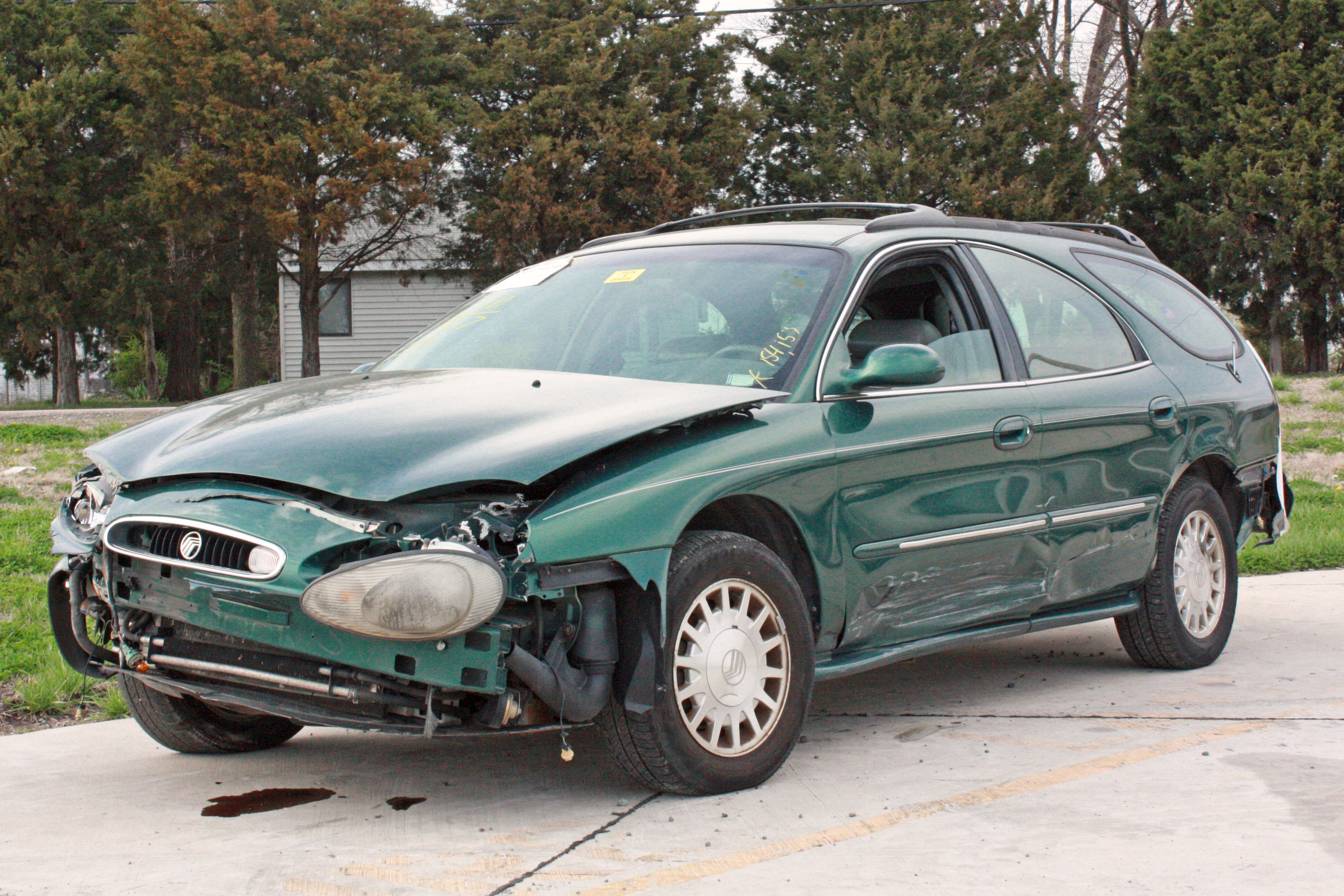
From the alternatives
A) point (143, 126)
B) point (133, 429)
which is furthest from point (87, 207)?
point (133, 429)

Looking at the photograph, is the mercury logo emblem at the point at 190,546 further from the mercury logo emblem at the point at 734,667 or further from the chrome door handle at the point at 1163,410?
the chrome door handle at the point at 1163,410

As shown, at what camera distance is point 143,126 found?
1112 inches

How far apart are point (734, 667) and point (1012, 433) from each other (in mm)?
1544

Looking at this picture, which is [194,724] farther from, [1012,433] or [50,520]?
[50,520]

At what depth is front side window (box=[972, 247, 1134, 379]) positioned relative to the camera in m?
5.24

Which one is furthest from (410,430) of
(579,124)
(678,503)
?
(579,124)

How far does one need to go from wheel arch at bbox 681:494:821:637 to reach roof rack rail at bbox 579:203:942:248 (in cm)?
134

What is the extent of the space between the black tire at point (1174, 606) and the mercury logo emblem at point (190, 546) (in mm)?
3760

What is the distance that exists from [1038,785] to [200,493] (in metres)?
2.51

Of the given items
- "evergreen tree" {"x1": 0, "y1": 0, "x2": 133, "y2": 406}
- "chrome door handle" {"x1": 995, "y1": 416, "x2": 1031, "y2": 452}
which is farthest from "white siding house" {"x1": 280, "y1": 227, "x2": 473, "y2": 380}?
"chrome door handle" {"x1": 995, "y1": 416, "x2": 1031, "y2": 452}

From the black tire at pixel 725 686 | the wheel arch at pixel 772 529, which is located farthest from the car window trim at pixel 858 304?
the black tire at pixel 725 686

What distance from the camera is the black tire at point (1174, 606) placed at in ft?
18.6

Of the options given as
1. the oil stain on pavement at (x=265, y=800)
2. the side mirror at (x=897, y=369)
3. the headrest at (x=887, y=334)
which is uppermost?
the headrest at (x=887, y=334)

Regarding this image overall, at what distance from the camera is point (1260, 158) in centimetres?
3048
